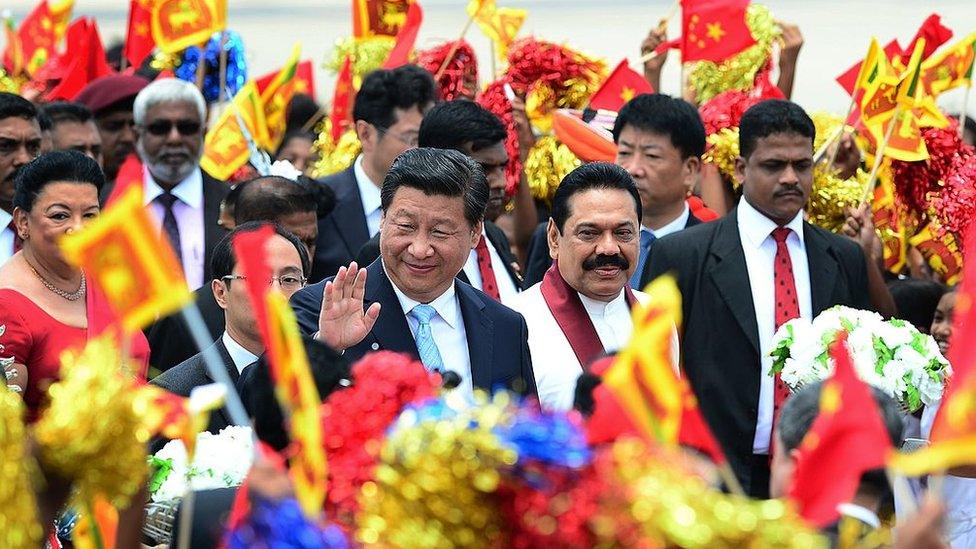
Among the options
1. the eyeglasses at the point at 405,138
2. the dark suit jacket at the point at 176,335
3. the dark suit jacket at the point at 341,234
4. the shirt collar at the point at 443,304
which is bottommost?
the dark suit jacket at the point at 176,335

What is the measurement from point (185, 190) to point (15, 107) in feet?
2.26

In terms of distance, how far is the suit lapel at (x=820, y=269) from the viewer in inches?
223

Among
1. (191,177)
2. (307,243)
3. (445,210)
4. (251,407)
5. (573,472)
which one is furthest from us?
(191,177)

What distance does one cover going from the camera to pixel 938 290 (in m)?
6.62

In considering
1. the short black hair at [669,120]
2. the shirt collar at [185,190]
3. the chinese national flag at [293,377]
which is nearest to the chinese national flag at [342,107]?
the shirt collar at [185,190]

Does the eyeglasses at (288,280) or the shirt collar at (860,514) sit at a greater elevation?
the shirt collar at (860,514)

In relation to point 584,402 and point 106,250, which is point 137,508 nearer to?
point 106,250

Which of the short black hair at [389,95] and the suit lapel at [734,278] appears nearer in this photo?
the suit lapel at [734,278]

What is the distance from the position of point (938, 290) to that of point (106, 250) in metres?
4.47

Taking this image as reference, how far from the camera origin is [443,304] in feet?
15.3

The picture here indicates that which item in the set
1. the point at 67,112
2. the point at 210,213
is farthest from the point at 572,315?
the point at 67,112

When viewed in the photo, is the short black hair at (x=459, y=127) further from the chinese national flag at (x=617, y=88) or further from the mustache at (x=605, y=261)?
the chinese national flag at (x=617, y=88)

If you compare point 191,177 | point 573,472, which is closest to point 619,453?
point 573,472

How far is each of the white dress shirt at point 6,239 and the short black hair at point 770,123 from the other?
2.56m
